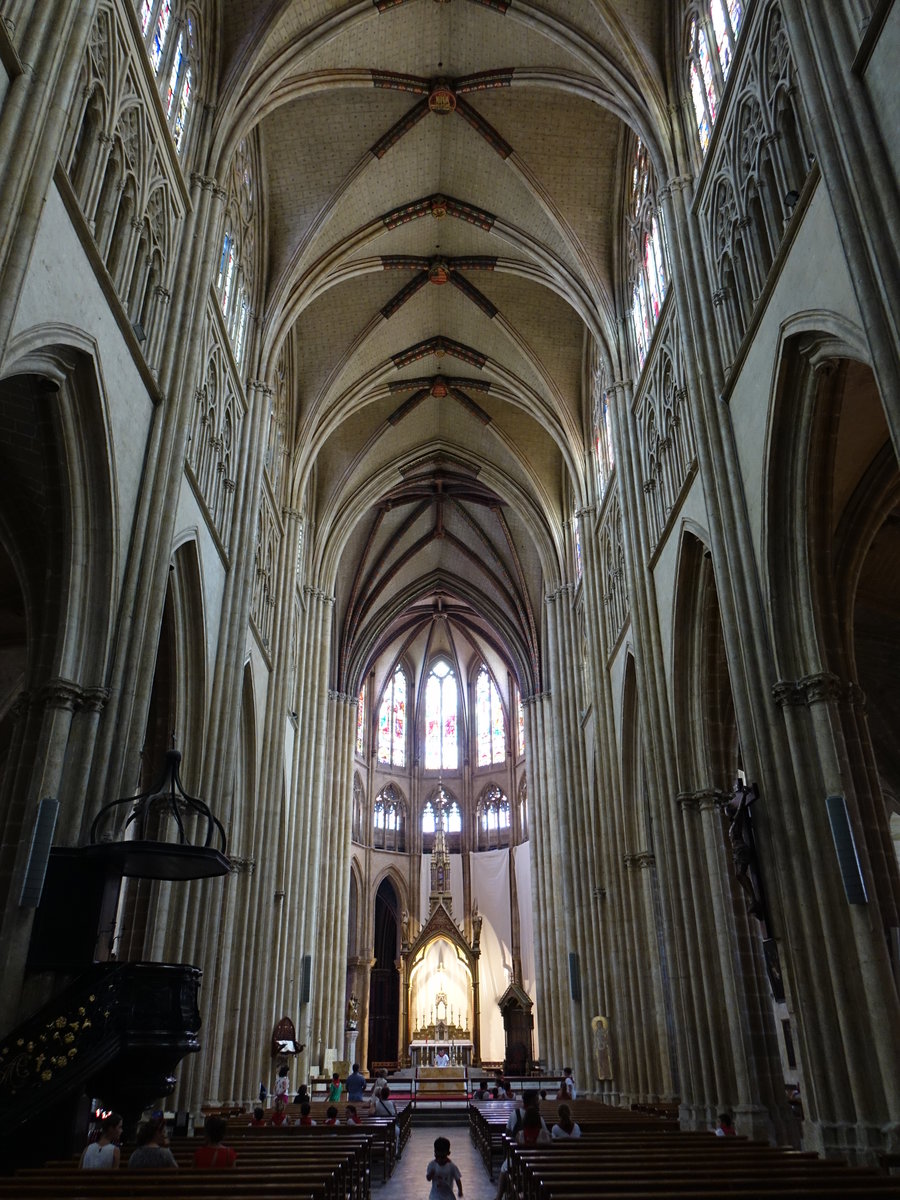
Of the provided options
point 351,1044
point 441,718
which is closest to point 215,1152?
point 351,1044

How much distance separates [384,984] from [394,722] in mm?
11876

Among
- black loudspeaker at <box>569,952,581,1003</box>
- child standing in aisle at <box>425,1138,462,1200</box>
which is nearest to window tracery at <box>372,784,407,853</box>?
black loudspeaker at <box>569,952,581,1003</box>

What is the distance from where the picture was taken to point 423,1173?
1451 cm

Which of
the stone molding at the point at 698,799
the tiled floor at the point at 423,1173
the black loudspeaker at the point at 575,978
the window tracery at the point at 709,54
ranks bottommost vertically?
the tiled floor at the point at 423,1173

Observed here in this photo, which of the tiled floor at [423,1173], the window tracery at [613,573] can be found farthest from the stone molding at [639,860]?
the tiled floor at [423,1173]

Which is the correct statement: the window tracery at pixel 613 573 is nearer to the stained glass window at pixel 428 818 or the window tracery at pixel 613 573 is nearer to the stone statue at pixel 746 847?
the stone statue at pixel 746 847

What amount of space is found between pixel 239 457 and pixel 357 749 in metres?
27.9

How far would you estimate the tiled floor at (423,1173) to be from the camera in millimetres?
12078

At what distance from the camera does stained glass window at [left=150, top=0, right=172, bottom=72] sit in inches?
551

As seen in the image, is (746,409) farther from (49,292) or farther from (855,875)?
(49,292)

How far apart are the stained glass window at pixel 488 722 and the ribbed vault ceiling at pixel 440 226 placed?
15.7 meters

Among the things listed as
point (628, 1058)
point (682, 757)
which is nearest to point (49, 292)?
point (682, 757)

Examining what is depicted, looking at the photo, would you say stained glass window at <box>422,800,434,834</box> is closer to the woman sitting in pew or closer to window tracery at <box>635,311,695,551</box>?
window tracery at <box>635,311,695,551</box>

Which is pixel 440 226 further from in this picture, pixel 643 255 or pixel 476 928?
pixel 476 928
